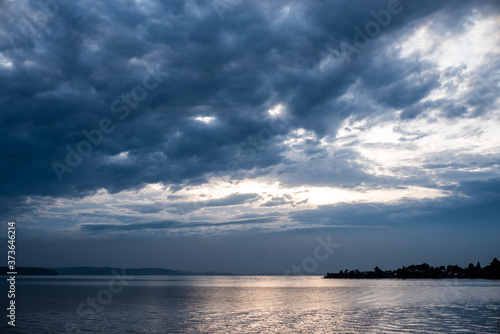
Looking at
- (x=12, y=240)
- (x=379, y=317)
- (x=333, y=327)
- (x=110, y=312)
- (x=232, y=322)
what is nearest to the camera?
(x=12, y=240)

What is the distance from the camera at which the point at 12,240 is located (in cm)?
4588

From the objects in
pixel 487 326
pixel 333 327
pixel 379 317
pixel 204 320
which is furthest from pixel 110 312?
pixel 487 326

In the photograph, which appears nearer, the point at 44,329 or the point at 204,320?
the point at 44,329

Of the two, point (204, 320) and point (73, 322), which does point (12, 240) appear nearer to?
point (73, 322)

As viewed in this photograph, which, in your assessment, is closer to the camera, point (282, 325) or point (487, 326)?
point (487, 326)

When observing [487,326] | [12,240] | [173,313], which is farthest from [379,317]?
[12,240]

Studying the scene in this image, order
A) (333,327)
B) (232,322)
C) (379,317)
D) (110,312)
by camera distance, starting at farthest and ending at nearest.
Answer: (110,312)
(379,317)
(232,322)
(333,327)

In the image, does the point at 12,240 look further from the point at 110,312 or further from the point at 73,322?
the point at 110,312

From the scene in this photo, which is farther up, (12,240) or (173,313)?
(12,240)

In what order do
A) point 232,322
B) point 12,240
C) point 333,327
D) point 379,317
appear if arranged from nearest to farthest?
point 12,240 < point 333,327 < point 232,322 < point 379,317

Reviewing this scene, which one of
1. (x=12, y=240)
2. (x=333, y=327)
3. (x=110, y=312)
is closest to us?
(x=12, y=240)

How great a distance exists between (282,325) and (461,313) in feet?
103

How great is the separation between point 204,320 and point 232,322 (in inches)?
194

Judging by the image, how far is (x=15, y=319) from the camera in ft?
185
